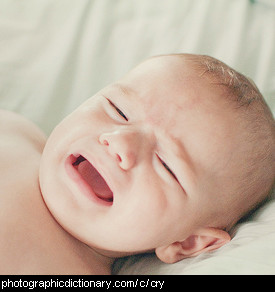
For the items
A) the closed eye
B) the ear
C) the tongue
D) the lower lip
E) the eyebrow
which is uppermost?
the eyebrow

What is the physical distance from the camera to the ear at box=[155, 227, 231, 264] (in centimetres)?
105

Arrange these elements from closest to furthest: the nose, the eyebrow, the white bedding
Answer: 1. the nose
2. the eyebrow
3. the white bedding

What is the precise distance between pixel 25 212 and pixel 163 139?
0.35 metres

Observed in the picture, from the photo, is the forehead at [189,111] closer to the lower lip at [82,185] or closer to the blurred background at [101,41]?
the lower lip at [82,185]

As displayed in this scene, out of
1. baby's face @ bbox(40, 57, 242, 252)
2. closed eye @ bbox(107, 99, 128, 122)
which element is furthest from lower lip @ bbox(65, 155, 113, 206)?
closed eye @ bbox(107, 99, 128, 122)

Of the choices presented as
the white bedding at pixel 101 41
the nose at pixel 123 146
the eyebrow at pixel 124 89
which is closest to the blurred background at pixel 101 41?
the white bedding at pixel 101 41

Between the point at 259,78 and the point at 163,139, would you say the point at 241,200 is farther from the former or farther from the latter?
the point at 259,78

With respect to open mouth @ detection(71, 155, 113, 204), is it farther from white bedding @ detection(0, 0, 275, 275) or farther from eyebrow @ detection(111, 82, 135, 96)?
white bedding @ detection(0, 0, 275, 275)

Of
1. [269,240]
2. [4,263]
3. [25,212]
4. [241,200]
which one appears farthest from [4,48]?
[269,240]

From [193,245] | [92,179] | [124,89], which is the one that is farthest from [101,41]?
[193,245]

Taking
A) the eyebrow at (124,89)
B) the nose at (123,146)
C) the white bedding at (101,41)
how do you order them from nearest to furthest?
1. the nose at (123,146)
2. the eyebrow at (124,89)
3. the white bedding at (101,41)

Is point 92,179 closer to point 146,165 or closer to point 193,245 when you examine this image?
point 146,165

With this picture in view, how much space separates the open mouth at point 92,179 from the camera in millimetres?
1040

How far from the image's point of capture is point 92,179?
1.07m
